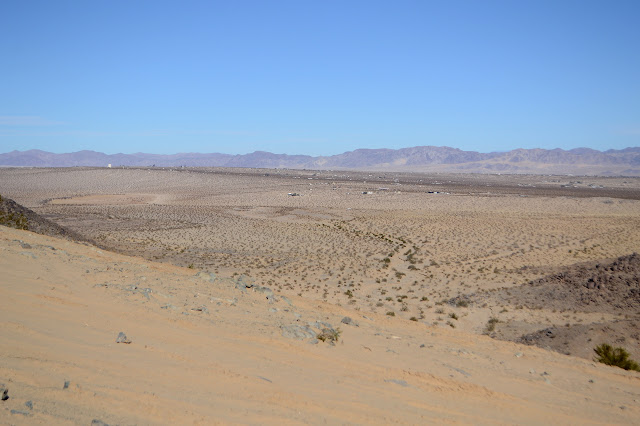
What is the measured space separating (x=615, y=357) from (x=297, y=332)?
7.13 metres

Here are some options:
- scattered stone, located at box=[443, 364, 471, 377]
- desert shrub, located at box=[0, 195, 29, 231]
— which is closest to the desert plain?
scattered stone, located at box=[443, 364, 471, 377]

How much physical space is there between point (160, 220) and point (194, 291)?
3170 cm

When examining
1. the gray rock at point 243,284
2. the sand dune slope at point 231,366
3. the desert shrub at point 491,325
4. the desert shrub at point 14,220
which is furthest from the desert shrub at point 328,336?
the desert shrub at point 14,220

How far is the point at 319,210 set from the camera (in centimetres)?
5119

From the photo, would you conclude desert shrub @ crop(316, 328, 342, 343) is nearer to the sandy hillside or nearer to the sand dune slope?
the sand dune slope

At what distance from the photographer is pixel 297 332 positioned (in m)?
9.14

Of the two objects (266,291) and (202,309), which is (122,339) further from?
(266,291)

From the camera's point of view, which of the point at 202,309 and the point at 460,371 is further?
the point at 202,309

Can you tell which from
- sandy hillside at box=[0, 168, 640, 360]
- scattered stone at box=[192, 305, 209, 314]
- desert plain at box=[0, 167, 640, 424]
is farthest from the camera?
sandy hillside at box=[0, 168, 640, 360]

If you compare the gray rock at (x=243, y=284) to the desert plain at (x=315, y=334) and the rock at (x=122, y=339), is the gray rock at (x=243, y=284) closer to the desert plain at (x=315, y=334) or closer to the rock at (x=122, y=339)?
the desert plain at (x=315, y=334)

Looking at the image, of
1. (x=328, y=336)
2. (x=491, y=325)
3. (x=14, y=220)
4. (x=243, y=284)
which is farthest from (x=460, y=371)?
(x=14, y=220)

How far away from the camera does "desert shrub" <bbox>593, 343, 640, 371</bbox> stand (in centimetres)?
1084

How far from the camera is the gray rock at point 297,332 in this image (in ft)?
29.5

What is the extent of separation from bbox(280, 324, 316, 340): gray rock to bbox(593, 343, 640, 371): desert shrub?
670 cm
